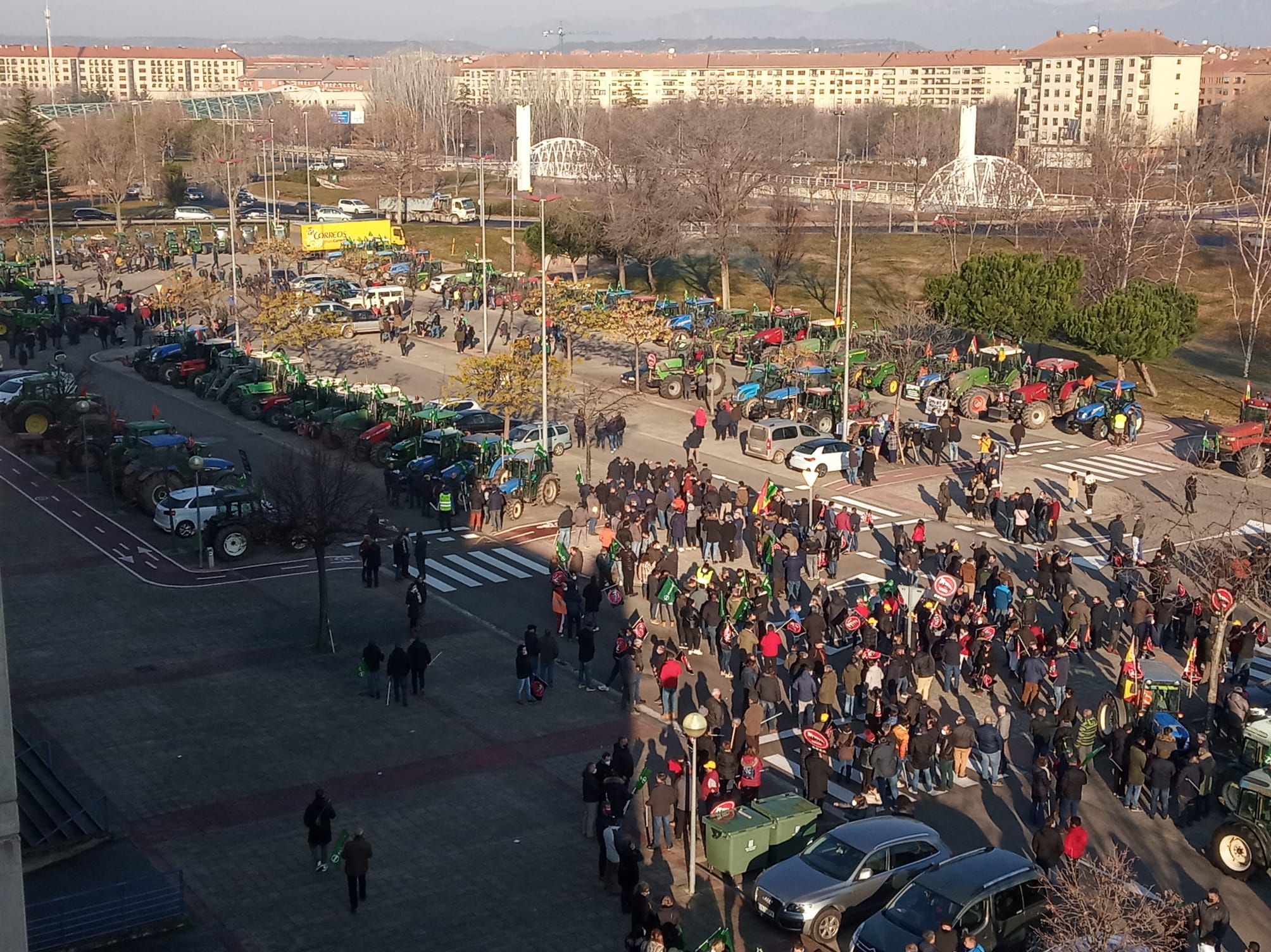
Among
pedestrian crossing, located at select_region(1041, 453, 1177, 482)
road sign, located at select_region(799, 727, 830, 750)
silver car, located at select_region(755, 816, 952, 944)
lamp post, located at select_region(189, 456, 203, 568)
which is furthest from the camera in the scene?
pedestrian crossing, located at select_region(1041, 453, 1177, 482)

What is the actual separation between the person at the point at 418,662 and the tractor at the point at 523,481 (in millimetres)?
11450

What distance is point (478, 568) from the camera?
3192 centimetres

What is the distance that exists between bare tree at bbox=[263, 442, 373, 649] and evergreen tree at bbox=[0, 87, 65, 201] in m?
76.8

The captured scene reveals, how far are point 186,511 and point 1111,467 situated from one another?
25334 millimetres

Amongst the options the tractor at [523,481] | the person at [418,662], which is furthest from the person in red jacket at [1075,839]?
the tractor at [523,481]

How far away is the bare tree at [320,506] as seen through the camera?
87.2ft

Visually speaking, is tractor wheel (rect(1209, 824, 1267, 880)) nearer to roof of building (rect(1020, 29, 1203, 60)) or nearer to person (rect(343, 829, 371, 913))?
person (rect(343, 829, 371, 913))

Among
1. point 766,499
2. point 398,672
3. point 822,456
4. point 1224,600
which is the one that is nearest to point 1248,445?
point 822,456

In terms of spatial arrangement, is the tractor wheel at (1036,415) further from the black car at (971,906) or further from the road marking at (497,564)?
the black car at (971,906)

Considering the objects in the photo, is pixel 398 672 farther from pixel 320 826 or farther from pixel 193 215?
→ pixel 193 215

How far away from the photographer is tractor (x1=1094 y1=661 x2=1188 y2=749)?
21.6 meters

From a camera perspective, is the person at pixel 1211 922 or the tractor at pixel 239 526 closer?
the person at pixel 1211 922

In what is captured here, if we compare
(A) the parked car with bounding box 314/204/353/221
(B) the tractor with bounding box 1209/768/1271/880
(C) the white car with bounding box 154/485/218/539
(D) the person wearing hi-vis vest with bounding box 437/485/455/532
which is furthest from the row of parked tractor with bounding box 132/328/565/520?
(A) the parked car with bounding box 314/204/353/221

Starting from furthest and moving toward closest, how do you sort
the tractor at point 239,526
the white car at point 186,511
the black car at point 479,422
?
the black car at point 479,422, the white car at point 186,511, the tractor at point 239,526
